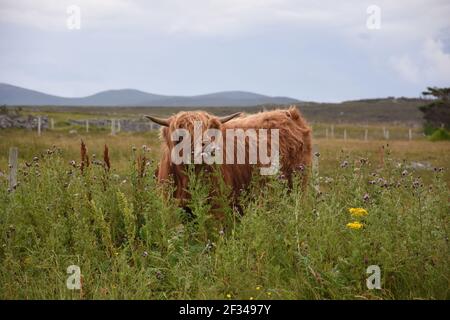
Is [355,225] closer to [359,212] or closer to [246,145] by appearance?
[359,212]

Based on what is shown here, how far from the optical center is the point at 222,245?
16.5 ft

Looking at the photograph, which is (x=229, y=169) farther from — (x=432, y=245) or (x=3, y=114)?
(x=3, y=114)

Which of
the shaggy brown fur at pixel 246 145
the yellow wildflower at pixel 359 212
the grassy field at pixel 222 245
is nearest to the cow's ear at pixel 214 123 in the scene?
the shaggy brown fur at pixel 246 145

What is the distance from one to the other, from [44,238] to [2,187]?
2.52 feet

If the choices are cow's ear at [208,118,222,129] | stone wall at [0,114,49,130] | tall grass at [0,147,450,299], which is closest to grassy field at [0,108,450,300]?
tall grass at [0,147,450,299]

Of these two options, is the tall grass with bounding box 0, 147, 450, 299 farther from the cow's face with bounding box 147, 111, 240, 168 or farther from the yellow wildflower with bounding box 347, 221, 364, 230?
the cow's face with bounding box 147, 111, 240, 168

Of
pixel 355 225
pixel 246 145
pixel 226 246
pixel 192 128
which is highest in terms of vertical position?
pixel 192 128

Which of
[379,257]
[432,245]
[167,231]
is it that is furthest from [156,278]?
[432,245]

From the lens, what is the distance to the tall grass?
14.4ft

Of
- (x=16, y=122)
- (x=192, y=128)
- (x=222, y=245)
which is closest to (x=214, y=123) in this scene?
(x=192, y=128)

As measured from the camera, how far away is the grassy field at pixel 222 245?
4383mm

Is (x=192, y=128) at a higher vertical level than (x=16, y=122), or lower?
lower

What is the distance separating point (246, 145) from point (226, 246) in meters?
3.35

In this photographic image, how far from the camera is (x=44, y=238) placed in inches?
216
